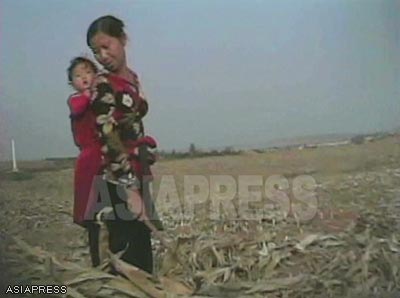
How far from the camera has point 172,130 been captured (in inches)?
72.5

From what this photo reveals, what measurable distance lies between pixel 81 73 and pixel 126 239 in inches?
16.5

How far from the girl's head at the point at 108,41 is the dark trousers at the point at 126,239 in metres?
0.30

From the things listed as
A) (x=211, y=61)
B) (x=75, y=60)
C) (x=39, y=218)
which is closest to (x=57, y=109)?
(x=75, y=60)

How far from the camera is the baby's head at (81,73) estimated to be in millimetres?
1799

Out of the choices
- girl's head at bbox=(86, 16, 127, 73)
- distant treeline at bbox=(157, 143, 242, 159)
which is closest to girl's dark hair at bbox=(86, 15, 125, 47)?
girl's head at bbox=(86, 16, 127, 73)

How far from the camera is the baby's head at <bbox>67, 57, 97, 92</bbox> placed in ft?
5.90

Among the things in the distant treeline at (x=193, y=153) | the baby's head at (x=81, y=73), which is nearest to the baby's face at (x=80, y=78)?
the baby's head at (x=81, y=73)

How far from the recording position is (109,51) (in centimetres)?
181

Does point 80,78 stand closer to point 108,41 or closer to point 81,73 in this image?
point 81,73

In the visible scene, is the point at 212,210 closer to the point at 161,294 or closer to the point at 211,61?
the point at 161,294

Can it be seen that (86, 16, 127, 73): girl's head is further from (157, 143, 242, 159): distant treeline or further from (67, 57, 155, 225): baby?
(157, 143, 242, 159): distant treeline

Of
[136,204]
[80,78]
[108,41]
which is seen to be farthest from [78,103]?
[136,204]

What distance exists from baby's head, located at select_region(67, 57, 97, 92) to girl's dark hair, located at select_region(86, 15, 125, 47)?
5cm

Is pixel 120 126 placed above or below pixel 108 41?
below
